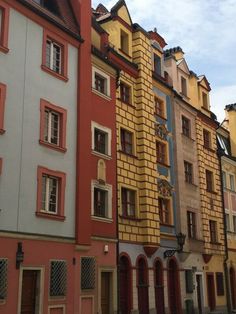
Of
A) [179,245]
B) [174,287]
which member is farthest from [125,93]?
[174,287]

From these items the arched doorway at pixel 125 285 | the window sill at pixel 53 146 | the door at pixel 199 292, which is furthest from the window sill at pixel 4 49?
the door at pixel 199 292

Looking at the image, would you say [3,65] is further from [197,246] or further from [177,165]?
[197,246]

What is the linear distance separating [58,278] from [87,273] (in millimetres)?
2087

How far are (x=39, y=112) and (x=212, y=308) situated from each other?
19.5 meters

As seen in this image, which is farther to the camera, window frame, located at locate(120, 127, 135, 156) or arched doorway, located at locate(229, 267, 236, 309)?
arched doorway, located at locate(229, 267, 236, 309)

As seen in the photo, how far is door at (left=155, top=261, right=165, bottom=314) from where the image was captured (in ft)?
85.6

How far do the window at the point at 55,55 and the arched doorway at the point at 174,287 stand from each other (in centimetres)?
1290

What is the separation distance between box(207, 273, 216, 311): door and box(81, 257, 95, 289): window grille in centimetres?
1358

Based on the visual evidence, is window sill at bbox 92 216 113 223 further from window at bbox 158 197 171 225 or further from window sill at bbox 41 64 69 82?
window sill at bbox 41 64 69 82

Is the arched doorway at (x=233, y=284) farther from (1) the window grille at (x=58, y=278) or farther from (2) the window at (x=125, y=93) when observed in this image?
(1) the window grille at (x=58, y=278)

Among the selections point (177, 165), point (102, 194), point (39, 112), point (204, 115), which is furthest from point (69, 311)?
point (204, 115)

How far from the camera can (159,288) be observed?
1037 inches

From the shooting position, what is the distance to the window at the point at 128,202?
2508cm

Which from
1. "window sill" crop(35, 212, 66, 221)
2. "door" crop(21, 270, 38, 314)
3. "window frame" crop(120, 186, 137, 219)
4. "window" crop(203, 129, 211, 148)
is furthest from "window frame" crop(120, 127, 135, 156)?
"window" crop(203, 129, 211, 148)
